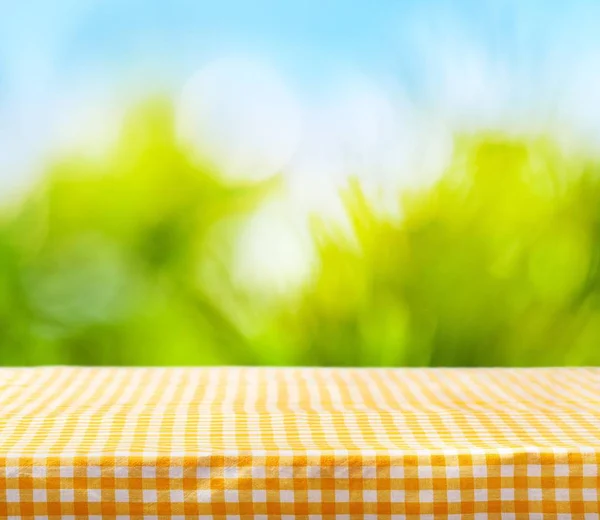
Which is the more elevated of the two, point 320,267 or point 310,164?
point 310,164

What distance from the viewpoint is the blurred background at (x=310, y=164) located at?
333 centimetres

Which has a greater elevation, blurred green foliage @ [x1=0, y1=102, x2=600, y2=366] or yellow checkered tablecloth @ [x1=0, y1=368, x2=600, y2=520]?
yellow checkered tablecloth @ [x1=0, y1=368, x2=600, y2=520]

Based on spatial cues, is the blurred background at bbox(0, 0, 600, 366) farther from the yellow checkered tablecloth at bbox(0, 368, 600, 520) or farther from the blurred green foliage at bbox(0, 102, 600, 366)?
the yellow checkered tablecloth at bbox(0, 368, 600, 520)

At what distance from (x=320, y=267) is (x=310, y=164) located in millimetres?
352

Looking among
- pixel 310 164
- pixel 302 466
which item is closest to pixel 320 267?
pixel 310 164

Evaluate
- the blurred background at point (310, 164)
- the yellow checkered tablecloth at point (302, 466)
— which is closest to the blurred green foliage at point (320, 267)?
the blurred background at point (310, 164)

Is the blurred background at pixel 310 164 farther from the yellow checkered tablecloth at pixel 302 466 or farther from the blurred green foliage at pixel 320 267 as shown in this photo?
the yellow checkered tablecloth at pixel 302 466

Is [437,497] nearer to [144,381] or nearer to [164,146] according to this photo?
[144,381]

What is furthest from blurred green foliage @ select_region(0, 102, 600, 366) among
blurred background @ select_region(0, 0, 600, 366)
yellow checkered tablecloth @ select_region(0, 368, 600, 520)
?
yellow checkered tablecloth @ select_region(0, 368, 600, 520)

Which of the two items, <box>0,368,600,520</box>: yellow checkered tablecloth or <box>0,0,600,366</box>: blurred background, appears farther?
<box>0,0,600,366</box>: blurred background

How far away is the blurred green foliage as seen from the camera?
3.36 m

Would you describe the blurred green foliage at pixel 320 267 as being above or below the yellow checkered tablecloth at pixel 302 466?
below

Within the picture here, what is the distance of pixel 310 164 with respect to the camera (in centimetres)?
336

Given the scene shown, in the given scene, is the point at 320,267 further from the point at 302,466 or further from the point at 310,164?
the point at 302,466
